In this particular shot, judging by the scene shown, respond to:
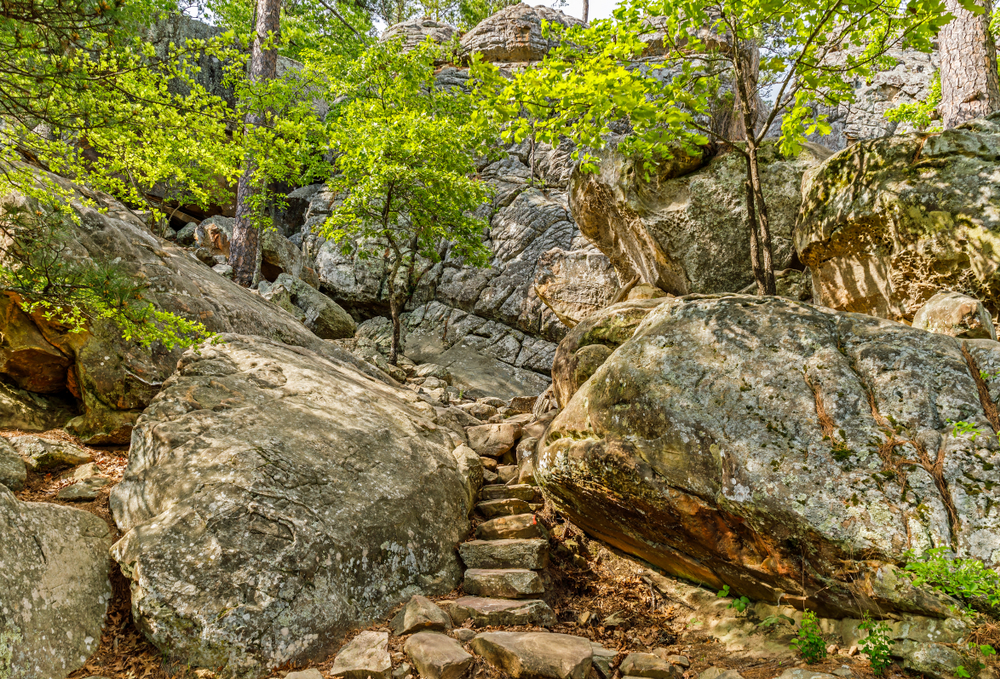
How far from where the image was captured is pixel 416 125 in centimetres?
1316

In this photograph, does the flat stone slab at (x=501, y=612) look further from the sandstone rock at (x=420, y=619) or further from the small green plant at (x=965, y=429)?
the small green plant at (x=965, y=429)

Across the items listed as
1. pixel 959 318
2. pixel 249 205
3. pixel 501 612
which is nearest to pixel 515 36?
pixel 249 205

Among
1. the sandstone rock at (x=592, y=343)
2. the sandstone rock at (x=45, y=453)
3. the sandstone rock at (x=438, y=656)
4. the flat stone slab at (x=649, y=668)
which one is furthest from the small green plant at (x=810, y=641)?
the sandstone rock at (x=45, y=453)

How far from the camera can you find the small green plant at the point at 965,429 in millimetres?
3946

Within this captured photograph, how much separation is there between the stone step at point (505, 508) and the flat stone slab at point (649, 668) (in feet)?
7.80

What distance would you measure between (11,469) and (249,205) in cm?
1251

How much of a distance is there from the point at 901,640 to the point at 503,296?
632 inches

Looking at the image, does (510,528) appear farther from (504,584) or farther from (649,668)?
(649,668)

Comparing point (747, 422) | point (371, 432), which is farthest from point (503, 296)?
point (747, 422)

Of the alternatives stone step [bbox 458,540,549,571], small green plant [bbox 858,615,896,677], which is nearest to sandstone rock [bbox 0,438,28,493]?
stone step [bbox 458,540,549,571]

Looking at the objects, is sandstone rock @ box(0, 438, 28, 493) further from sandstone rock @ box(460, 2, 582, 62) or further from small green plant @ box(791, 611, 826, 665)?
sandstone rock @ box(460, 2, 582, 62)

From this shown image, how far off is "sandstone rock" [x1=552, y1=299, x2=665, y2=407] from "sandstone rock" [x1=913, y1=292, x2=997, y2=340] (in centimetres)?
295

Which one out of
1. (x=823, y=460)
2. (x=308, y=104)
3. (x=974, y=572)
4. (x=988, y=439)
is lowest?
(x=974, y=572)

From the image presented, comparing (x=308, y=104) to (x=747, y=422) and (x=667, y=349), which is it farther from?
(x=747, y=422)
